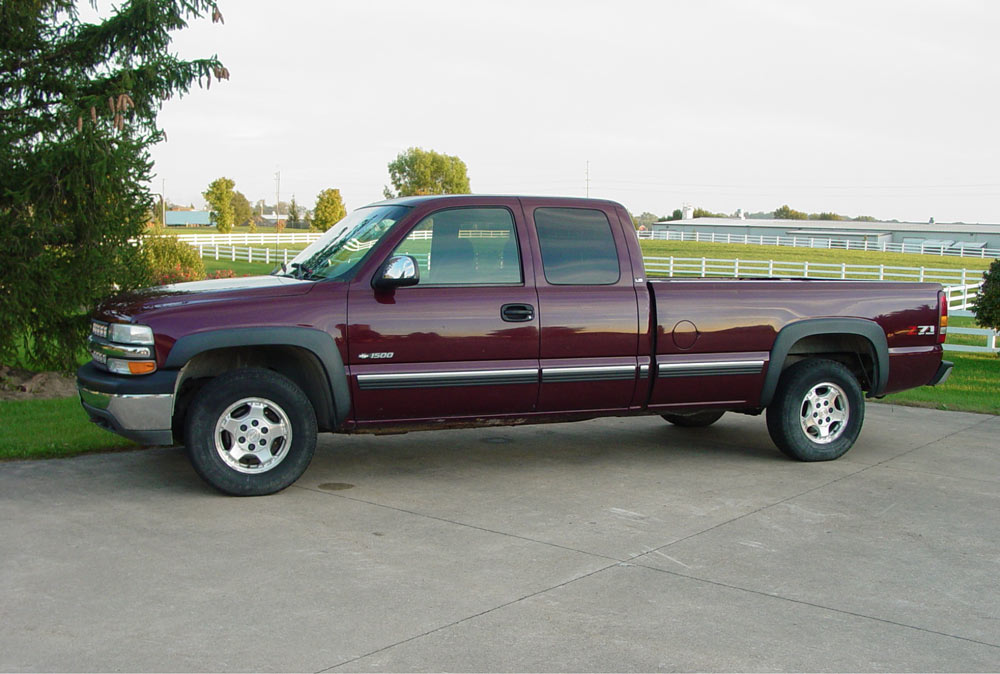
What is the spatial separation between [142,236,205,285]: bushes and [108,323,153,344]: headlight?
50.9 ft

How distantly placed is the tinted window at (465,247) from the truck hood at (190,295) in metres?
0.80

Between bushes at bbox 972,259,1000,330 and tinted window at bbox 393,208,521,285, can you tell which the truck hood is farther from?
bushes at bbox 972,259,1000,330

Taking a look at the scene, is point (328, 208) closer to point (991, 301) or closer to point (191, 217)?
point (991, 301)

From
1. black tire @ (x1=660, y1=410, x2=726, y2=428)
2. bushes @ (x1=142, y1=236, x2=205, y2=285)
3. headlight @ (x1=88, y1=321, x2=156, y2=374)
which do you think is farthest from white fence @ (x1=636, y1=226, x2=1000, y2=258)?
headlight @ (x1=88, y1=321, x2=156, y2=374)

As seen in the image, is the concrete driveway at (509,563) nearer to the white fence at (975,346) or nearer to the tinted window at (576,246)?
the tinted window at (576,246)

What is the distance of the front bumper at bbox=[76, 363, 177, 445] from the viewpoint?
645 centimetres

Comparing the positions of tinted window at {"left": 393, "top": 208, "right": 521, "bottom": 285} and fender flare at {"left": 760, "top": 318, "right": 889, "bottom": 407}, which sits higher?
tinted window at {"left": 393, "top": 208, "right": 521, "bottom": 285}

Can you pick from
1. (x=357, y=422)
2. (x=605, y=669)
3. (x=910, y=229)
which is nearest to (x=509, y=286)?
(x=357, y=422)

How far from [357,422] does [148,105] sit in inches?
233

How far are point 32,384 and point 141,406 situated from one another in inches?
222

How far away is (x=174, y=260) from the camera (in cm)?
2400

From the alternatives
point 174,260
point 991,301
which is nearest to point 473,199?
point 991,301

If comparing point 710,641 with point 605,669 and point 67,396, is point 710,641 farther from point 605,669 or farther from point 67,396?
point 67,396

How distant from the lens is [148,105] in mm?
11109
